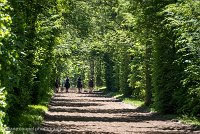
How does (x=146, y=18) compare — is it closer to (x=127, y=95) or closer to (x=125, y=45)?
(x=125, y=45)

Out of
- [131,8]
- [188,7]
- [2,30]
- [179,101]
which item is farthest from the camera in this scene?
[131,8]

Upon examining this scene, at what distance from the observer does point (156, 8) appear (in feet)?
78.0

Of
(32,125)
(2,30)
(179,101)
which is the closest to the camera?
(2,30)

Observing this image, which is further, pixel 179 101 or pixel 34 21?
pixel 179 101

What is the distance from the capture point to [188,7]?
1797 cm

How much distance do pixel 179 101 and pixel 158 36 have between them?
3932mm

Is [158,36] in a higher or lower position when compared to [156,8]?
lower

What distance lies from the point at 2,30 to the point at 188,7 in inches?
495

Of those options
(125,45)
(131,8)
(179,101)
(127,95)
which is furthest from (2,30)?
(127,95)

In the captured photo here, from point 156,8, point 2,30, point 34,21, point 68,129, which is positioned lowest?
point 68,129

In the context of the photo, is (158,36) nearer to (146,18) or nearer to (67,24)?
(146,18)

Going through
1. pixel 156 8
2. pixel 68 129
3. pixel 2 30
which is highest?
pixel 156 8

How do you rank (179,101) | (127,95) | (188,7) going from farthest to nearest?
1. (127,95)
2. (179,101)
3. (188,7)

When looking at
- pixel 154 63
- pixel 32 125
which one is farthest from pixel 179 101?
pixel 32 125
